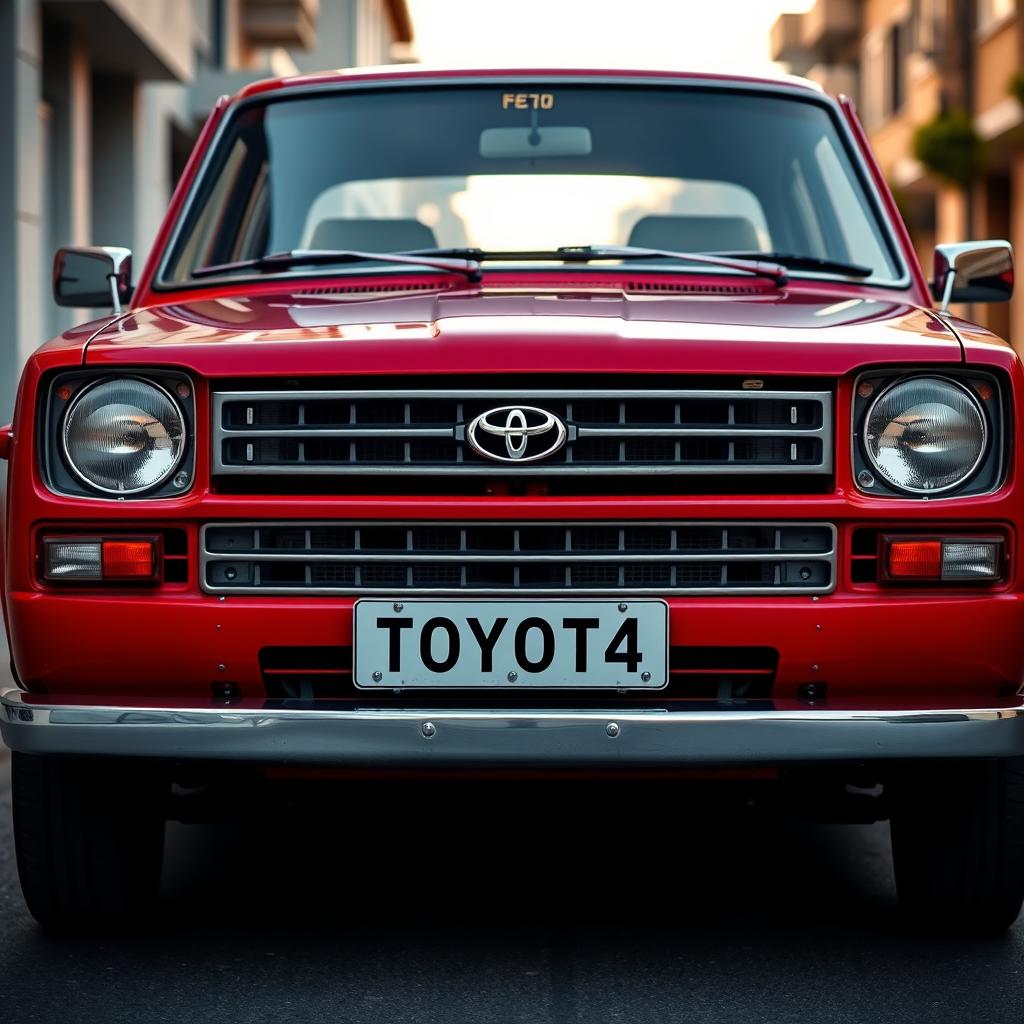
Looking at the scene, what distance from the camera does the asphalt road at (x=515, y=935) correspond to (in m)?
3.30

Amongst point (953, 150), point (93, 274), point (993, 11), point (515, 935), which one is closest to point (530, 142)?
point (93, 274)

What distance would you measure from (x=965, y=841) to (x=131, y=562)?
5.39 ft

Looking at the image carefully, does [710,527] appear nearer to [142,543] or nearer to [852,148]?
[142,543]

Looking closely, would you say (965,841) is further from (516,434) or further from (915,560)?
(516,434)

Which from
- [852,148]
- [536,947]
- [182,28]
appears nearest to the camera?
[536,947]

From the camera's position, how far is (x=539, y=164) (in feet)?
15.7

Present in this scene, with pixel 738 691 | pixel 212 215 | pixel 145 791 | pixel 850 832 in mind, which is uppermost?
pixel 212 215

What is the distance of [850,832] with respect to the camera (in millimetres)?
4832

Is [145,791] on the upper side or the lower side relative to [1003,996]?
upper

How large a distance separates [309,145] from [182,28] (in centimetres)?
1392

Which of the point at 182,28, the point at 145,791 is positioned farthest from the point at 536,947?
the point at 182,28

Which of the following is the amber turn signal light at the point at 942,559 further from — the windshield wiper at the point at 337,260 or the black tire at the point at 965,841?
the windshield wiper at the point at 337,260

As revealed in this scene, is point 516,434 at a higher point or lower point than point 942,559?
higher

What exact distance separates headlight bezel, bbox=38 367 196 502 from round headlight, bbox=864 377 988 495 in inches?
47.0
